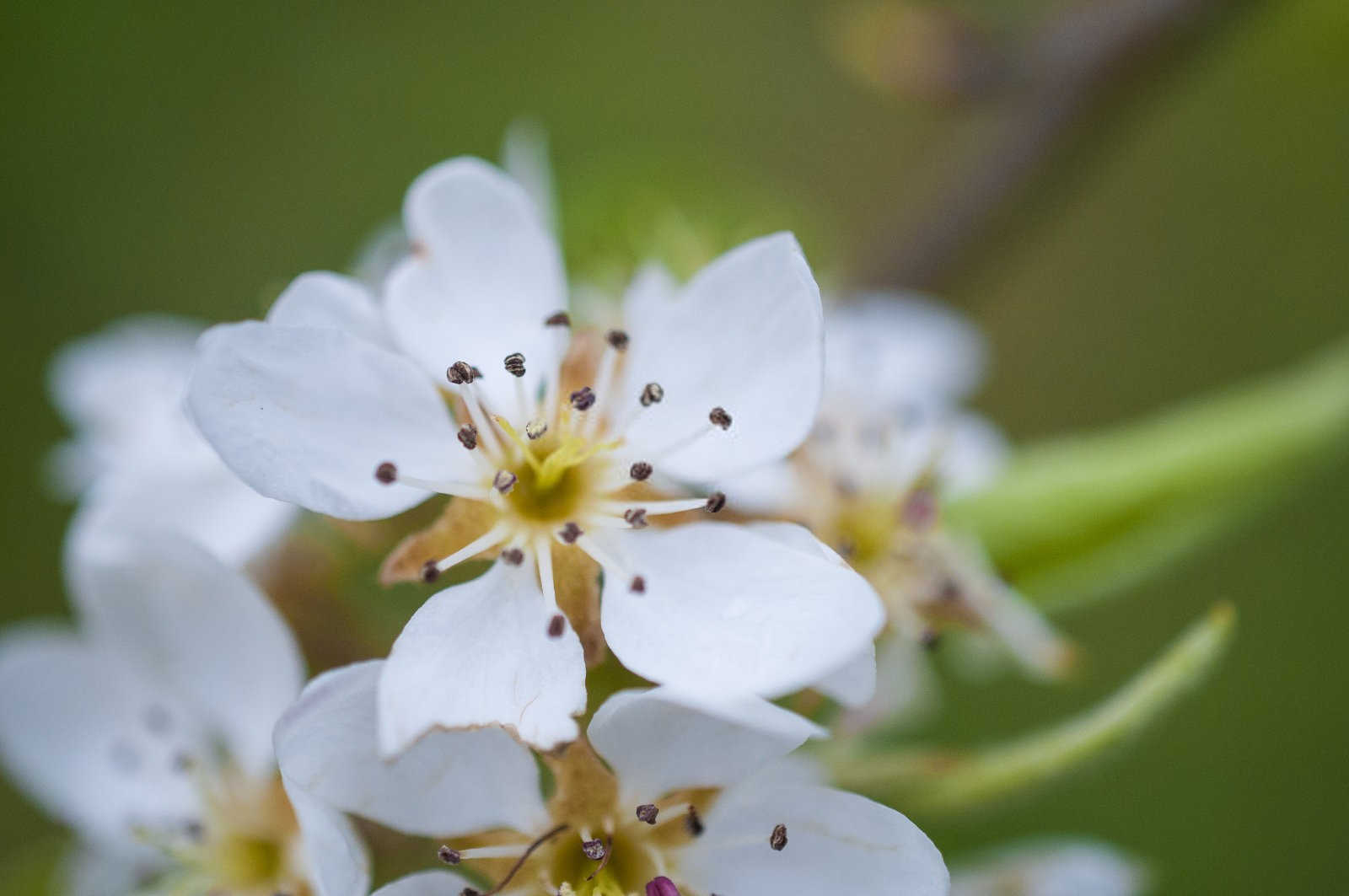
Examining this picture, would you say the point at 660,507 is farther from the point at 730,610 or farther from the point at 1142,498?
the point at 1142,498

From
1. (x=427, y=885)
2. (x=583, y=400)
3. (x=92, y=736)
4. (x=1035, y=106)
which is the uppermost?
(x=1035, y=106)

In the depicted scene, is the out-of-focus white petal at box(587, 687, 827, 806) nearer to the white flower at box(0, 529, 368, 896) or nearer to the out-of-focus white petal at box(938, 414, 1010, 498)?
the white flower at box(0, 529, 368, 896)

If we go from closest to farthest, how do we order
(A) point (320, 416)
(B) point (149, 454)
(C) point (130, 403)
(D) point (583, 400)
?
1. (A) point (320, 416)
2. (D) point (583, 400)
3. (B) point (149, 454)
4. (C) point (130, 403)

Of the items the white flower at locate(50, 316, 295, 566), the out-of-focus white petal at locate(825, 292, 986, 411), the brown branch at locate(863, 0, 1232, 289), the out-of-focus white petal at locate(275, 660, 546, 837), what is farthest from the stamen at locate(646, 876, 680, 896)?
the brown branch at locate(863, 0, 1232, 289)

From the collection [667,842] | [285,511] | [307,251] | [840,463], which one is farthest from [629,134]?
[667,842]

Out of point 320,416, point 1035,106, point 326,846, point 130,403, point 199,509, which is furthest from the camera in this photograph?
point 1035,106

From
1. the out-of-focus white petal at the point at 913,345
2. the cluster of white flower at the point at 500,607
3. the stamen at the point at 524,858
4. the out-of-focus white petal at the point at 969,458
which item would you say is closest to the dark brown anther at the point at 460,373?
the cluster of white flower at the point at 500,607

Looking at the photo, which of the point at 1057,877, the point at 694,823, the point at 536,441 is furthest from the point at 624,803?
the point at 1057,877
